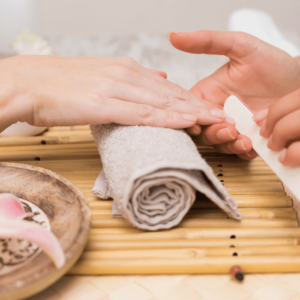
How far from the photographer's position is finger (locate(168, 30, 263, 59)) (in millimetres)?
745

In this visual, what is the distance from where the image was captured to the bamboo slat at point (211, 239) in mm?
388

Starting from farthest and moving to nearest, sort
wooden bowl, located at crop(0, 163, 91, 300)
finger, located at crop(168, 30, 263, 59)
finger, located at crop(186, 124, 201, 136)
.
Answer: finger, located at crop(168, 30, 263, 59)
finger, located at crop(186, 124, 201, 136)
wooden bowl, located at crop(0, 163, 91, 300)

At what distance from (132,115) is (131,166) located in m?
0.14

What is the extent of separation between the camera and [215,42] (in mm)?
761

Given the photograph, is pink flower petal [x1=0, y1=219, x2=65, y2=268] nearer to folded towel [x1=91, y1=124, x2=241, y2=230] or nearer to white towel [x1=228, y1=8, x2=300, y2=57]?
folded towel [x1=91, y1=124, x2=241, y2=230]

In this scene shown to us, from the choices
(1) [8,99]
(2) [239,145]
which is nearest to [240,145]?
(2) [239,145]

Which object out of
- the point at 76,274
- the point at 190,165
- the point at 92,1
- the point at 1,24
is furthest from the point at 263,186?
the point at 1,24

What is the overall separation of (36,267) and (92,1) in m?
1.66

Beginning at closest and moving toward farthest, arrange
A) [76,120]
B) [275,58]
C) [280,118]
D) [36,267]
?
[36,267] < [280,118] < [76,120] < [275,58]

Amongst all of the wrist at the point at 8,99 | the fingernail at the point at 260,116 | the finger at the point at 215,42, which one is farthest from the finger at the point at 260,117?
the wrist at the point at 8,99

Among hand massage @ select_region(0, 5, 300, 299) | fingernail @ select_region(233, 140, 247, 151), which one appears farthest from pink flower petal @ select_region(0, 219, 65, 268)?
fingernail @ select_region(233, 140, 247, 151)

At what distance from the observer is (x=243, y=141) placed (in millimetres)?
548

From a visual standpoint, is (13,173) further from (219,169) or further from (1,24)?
(1,24)

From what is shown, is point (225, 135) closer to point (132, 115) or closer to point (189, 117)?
point (189, 117)
